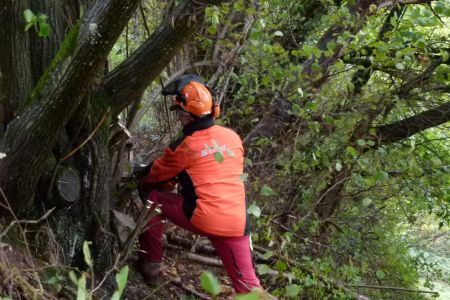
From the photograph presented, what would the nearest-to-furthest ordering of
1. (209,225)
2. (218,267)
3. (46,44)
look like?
1. (46,44)
2. (209,225)
3. (218,267)

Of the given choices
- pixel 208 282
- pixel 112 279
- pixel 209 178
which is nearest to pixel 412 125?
pixel 209 178

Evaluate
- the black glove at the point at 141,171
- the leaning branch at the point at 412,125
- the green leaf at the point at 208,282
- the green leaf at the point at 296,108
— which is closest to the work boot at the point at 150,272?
the black glove at the point at 141,171

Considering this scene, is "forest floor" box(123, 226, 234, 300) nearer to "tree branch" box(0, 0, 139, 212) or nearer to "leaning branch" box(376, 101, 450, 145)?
"tree branch" box(0, 0, 139, 212)

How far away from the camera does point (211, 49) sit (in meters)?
5.59

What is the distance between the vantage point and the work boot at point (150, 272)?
4535 mm

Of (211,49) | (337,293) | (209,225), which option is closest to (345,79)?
(211,49)

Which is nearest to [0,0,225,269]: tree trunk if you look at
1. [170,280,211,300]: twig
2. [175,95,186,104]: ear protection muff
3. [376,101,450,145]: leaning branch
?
[175,95,186,104]: ear protection muff

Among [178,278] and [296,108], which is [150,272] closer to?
[178,278]

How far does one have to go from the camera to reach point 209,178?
3.88 meters

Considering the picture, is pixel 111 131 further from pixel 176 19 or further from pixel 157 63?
pixel 176 19

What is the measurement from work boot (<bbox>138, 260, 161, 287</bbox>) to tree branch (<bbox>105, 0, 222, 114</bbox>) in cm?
151

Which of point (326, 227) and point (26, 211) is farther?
point (326, 227)

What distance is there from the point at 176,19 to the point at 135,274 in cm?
232

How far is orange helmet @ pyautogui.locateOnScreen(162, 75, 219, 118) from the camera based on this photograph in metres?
3.86
